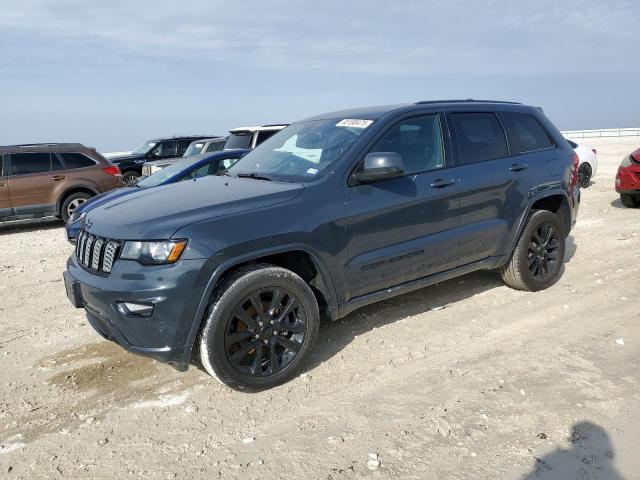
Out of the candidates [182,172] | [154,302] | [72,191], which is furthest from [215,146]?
[154,302]

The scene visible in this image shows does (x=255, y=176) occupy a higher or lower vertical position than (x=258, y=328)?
higher

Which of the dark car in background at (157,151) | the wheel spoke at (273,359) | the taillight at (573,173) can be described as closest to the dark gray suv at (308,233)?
the wheel spoke at (273,359)

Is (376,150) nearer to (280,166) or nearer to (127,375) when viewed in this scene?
(280,166)

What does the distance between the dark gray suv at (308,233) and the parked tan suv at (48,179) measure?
7011 mm

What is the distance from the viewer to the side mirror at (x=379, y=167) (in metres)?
3.69

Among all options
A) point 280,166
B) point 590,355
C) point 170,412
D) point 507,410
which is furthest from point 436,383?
point 280,166

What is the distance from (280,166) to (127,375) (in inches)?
75.9

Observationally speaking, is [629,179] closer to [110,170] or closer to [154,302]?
[154,302]

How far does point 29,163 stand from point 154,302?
8.73 m

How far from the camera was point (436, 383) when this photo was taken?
11.5 feet

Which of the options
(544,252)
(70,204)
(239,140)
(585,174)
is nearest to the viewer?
(544,252)

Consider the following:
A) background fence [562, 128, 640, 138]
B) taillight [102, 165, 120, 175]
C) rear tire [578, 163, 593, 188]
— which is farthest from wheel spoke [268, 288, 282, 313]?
background fence [562, 128, 640, 138]

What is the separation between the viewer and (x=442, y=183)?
4.24 meters

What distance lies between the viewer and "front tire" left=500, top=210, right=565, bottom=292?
5.00 metres
